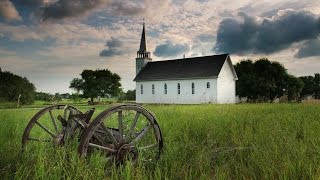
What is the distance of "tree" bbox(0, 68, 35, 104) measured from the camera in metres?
48.1

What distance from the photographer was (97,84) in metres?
67.5

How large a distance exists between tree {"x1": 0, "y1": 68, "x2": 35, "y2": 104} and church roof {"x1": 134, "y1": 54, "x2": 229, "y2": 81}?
18.3 meters

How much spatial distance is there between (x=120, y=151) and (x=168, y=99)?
5070 cm

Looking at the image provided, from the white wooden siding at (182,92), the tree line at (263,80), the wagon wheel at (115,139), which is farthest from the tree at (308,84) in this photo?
the wagon wheel at (115,139)

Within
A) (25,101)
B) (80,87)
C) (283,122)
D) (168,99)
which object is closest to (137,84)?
(168,99)

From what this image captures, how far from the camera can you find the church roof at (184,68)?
51875 millimetres

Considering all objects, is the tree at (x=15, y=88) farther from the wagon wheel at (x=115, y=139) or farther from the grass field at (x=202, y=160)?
the wagon wheel at (x=115, y=139)

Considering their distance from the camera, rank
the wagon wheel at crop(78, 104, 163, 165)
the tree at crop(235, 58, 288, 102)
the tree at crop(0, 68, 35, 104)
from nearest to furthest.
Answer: the wagon wheel at crop(78, 104, 163, 165), the tree at crop(0, 68, 35, 104), the tree at crop(235, 58, 288, 102)

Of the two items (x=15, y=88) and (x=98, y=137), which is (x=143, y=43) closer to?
(x=15, y=88)

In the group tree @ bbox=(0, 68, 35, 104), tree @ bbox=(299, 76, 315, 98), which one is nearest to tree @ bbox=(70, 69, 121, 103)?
tree @ bbox=(0, 68, 35, 104)

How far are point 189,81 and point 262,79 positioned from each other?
11.6 meters

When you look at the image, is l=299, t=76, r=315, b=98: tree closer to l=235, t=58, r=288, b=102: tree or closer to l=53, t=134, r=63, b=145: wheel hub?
l=235, t=58, r=288, b=102: tree

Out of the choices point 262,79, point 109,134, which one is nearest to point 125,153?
point 109,134

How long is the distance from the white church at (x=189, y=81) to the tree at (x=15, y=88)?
18.2 metres
